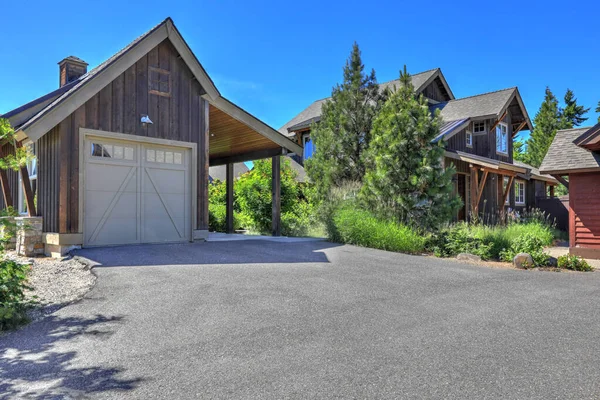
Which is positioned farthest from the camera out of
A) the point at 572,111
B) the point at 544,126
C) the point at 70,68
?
the point at 572,111

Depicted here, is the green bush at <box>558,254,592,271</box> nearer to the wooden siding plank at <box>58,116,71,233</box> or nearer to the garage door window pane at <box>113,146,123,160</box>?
the garage door window pane at <box>113,146,123,160</box>

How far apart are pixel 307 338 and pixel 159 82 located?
→ 8.00m

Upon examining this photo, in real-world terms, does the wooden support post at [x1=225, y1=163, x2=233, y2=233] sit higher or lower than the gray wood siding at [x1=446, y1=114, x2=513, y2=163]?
lower

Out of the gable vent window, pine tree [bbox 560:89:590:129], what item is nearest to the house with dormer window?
the gable vent window

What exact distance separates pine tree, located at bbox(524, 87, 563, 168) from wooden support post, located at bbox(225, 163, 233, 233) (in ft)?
105

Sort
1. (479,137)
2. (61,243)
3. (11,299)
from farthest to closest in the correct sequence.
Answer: (479,137) → (61,243) → (11,299)

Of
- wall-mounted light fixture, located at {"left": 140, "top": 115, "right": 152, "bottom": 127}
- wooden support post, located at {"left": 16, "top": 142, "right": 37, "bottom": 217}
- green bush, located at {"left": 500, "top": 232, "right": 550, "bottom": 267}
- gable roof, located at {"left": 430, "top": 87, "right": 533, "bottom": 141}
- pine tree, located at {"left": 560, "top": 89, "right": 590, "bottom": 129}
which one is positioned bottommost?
green bush, located at {"left": 500, "top": 232, "right": 550, "bottom": 267}

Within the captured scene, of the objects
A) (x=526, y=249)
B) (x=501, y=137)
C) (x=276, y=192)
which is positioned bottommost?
(x=526, y=249)

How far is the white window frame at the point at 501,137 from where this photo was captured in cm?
1962

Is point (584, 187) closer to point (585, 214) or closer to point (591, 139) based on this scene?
point (585, 214)

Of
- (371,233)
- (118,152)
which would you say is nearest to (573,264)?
(371,233)

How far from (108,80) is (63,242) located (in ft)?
11.5

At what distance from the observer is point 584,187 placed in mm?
10398

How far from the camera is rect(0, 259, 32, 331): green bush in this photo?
419 cm
